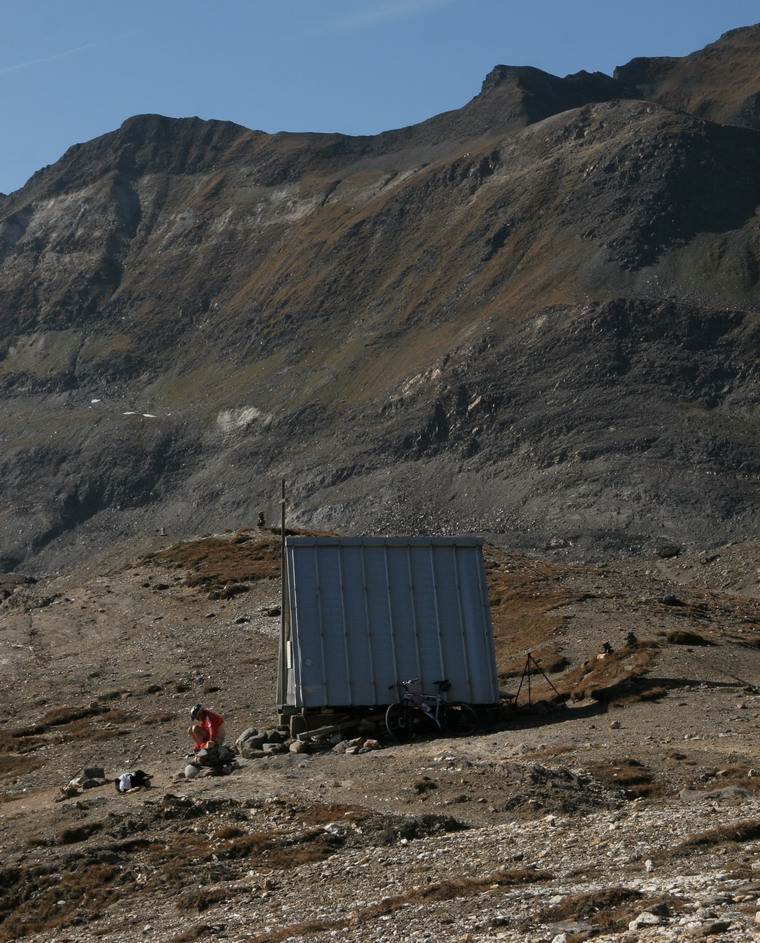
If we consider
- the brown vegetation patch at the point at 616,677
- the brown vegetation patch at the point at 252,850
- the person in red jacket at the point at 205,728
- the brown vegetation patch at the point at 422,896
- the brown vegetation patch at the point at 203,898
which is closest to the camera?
the brown vegetation patch at the point at 422,896

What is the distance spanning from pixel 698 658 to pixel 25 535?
131 m

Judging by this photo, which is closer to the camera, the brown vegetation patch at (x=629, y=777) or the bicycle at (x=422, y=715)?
the brown vegetation patch at (x=629, y=777)

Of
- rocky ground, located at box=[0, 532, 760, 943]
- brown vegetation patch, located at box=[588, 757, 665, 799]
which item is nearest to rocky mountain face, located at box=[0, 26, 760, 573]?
rocky ground, located at box=[0, 532, 760, 943]

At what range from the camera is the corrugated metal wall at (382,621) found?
2928cm

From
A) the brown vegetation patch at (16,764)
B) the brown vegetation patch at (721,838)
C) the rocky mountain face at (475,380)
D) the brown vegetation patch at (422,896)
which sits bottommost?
the brown vegetation patch at (16,764)

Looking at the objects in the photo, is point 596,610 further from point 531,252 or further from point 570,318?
point 531,252

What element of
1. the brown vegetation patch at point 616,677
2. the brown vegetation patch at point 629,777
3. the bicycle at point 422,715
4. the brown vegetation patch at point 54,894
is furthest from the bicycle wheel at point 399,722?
the brown vegetation patch at point 54,894

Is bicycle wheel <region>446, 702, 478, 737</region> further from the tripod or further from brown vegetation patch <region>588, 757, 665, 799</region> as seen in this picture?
brown vegetation patch <region>588, 757, 665, 799</region>

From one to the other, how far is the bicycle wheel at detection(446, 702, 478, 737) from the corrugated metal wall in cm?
31

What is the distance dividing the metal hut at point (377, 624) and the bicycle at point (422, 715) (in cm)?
27

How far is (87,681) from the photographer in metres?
46.1

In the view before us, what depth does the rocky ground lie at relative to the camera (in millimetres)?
14289

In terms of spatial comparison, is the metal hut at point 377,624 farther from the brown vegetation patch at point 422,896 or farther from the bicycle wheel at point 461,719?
the brown vegetation patch at point 422,896

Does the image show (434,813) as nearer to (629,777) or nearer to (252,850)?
(252,850)
